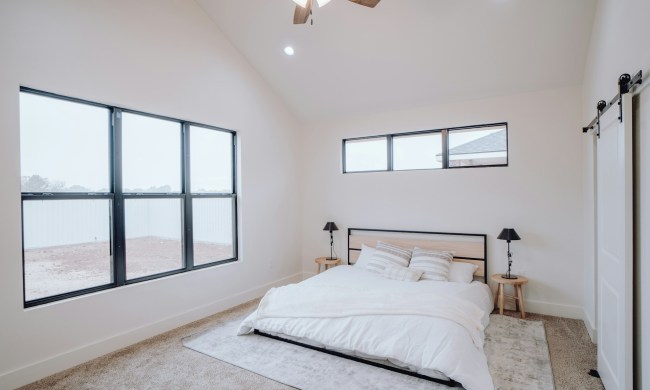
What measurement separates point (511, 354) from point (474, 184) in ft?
6.90

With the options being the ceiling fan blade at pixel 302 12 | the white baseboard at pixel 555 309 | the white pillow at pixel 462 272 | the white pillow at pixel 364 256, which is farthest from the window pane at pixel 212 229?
the white baseboard at pixel 555 309

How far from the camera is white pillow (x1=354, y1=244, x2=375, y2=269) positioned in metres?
4.76

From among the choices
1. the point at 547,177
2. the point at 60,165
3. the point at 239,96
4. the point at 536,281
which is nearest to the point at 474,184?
the point at 547,177

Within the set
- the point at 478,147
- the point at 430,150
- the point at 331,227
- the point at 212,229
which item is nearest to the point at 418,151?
the point at 430,150

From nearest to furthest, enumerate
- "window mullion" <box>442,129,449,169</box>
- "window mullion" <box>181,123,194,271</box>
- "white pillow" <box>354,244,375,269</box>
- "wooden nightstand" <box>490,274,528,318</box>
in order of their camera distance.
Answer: "wooden nightstand" <box>490,274,528,318</box> → "window mullion" <box>181,123,194,271</box> → "window mullion" <box>442,129,449,169</box> → "white pillow" <box>354,244,375,269</box>

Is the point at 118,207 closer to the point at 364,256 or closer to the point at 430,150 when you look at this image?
the point at 364,256

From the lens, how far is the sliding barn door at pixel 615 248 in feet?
6.42

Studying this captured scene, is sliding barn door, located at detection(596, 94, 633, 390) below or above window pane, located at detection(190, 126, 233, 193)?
below

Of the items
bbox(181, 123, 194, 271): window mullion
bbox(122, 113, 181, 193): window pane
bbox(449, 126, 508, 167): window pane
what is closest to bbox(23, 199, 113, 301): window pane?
bbox(122, 113, 181, 193): window pane

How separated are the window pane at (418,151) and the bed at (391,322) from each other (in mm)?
1680

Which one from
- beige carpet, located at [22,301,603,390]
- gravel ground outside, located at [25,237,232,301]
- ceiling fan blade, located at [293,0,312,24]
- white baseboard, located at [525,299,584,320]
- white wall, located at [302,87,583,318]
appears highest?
ceiling fan blade, located at [293,0,312,24]

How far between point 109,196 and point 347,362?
8.85 feet

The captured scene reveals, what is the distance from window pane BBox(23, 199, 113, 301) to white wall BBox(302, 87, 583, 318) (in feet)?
10.9

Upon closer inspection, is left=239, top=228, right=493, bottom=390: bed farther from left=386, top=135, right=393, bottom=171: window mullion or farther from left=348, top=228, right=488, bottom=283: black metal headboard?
left=386, top=135, right=393, bottom=171: window mullion
